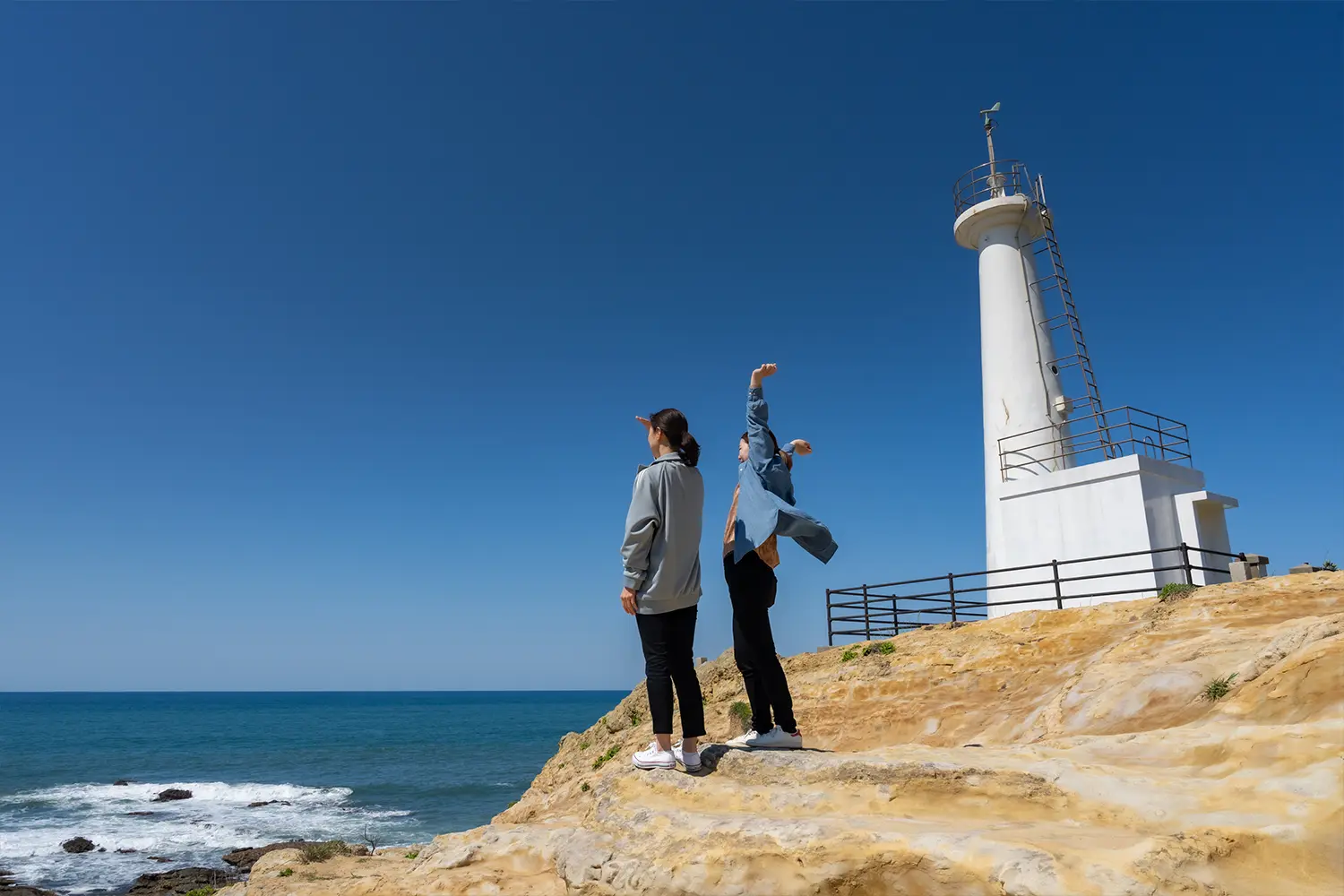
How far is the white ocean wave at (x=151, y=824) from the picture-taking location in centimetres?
1988

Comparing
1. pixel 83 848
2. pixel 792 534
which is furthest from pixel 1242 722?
pixel 83 848

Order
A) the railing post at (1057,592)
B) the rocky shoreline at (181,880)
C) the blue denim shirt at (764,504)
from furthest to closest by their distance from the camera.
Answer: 1. the rocky shoreline at (181,880)
2. the railing post at (1057,592)
3. the blue denim shirt at (764,504)

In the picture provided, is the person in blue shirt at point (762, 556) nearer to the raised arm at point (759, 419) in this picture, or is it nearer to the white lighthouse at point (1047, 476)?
the raised arm at point (759, 419)

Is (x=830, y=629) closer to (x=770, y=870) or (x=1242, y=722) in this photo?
(x=1242, y=722)

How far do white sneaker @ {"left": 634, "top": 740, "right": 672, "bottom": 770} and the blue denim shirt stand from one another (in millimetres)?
1190

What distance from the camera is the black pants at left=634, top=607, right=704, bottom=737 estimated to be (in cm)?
428

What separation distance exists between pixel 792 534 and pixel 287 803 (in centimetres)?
3224

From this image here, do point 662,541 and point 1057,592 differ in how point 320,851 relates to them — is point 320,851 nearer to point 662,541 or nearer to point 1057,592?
point 662,541

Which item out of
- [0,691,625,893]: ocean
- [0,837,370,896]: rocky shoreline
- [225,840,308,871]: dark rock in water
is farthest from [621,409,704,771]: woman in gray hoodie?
[0,691,625,893]: ocean

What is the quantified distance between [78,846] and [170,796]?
11391 mm

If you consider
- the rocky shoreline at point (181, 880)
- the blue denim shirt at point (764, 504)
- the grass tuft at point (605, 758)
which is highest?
the blue denim shirt at point (764, 504)

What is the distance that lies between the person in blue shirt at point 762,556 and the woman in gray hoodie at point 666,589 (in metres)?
0.39

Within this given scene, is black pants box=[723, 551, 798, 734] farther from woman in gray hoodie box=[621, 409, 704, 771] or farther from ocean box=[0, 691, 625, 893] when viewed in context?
ocean box=[0, 691, 625, 893]

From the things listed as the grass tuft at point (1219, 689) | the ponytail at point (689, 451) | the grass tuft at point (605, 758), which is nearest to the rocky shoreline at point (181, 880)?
the grass tuft at point (605, 758)
